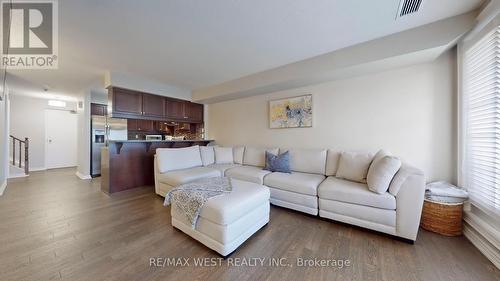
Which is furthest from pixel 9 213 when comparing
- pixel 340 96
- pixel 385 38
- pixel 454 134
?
pixel 454 134

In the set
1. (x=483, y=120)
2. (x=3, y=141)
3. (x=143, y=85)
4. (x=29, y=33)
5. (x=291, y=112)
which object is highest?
(x=29, y=33)

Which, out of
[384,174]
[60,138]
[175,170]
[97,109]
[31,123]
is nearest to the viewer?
[384,174]

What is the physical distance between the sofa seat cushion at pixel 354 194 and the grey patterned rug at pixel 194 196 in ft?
4.13

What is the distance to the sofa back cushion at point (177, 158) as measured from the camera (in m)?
3.24

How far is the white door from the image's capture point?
19.8 ft

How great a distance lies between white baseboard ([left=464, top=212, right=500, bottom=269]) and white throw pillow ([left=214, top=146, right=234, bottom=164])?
359cm

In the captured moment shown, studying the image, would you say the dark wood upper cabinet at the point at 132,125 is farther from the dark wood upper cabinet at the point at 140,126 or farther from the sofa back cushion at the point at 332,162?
the sofa back cushion at the point at 332,162

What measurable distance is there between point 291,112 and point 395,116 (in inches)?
65.1

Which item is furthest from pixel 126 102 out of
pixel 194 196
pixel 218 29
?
pixel 194 196

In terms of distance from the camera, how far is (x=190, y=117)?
16.5ft

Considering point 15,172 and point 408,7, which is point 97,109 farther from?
point 408,7

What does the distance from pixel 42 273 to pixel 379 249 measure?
118 inches

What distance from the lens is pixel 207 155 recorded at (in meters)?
4.02

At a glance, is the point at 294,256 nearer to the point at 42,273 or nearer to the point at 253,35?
the point at 42,273
